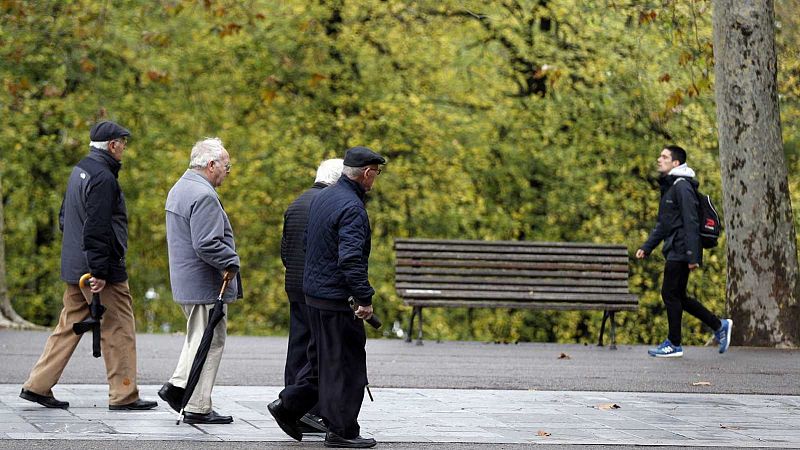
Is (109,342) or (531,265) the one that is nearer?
(109,342)

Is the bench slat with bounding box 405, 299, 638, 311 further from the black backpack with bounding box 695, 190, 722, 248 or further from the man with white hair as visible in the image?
the man with white hair

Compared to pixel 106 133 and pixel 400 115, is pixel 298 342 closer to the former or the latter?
pixel 106 133

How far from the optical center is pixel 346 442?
25.2ft

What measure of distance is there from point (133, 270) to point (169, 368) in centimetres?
1779

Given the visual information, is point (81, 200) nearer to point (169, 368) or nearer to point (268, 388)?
point (268, 388)

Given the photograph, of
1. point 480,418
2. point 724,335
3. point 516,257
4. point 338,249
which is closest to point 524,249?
point 516,257

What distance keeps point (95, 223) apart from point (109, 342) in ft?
2.84

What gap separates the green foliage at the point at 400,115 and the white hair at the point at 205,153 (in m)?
12.1

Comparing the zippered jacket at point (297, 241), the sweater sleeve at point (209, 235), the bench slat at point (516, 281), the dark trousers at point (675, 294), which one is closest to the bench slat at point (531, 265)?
the bench slat at point (516, 281)

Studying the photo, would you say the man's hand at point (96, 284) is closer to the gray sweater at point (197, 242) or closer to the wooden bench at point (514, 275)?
the gray sweater at point (197, 242)

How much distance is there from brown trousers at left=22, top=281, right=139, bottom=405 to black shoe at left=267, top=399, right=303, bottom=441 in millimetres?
1467

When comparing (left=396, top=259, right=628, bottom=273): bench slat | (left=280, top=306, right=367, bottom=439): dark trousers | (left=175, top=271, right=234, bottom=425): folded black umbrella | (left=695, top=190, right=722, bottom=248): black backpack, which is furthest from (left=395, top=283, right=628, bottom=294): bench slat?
(left=280, top=306, right=367, bottom=439): dark trousers

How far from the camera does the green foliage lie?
2167 centimetres

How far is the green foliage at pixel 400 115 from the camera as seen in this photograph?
21672 millimetres
